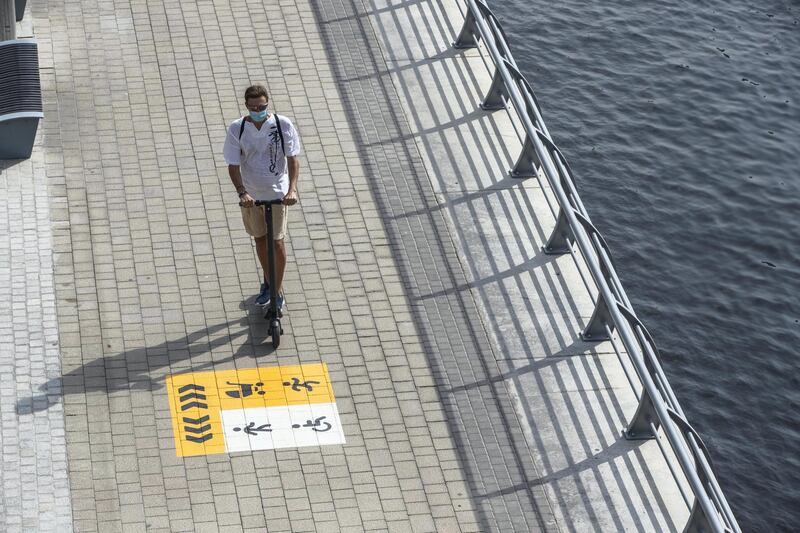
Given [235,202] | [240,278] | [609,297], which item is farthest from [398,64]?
[609,297]

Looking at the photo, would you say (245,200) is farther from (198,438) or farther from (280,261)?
(198,438)

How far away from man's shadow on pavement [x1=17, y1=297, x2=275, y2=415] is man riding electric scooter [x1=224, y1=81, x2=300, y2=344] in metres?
0.43

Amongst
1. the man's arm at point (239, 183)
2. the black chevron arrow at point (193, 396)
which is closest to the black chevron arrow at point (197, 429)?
the black chevron arrow at point (193, 396)

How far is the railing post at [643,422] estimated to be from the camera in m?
10.2

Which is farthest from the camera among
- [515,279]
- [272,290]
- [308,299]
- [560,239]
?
[560,239]

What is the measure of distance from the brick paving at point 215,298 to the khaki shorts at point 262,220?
0.89 metres

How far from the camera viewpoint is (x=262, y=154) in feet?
34.4

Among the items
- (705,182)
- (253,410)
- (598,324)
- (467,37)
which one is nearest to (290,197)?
(253,410)

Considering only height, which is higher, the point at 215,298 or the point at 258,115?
the point at 258,115

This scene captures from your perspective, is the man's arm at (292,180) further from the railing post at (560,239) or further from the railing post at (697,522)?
the railing post at (697,522)

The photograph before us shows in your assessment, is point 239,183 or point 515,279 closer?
point 239,183

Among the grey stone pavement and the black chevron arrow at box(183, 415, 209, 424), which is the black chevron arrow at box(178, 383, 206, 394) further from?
the black chevron arrow at box(183, 415, 209, 424)

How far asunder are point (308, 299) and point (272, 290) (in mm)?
757

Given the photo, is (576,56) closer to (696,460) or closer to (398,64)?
(398,64)
